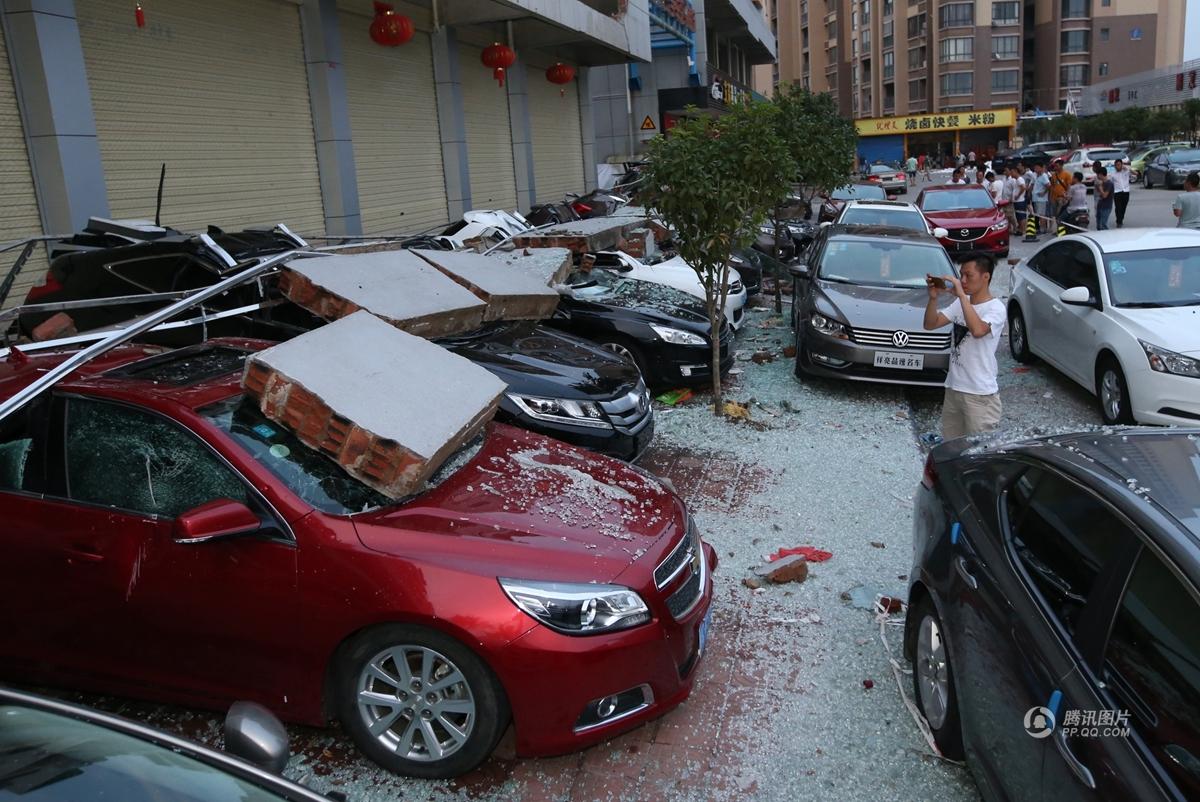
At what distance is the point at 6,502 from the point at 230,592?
1134 mm

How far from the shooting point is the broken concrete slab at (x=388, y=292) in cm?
575

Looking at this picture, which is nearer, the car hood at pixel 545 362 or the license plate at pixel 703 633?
the license plate at pixel 703 633

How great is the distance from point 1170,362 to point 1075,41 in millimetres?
95578

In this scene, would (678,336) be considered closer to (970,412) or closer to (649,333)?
(649,333)

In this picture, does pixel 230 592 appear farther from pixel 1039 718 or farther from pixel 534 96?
pixel 534 96

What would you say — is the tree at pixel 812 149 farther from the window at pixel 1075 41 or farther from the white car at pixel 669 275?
the window at pixel 1075 41

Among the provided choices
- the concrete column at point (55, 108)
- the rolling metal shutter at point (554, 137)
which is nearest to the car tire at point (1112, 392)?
the concrete column at point (55, 108)

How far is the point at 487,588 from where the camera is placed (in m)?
3.24

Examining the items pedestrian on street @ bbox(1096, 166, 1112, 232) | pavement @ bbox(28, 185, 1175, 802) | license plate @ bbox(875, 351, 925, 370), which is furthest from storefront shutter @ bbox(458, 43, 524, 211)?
pedestrian on street @ bbox(1096, 166, 1112, 232)

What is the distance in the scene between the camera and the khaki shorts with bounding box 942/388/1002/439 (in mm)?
5992

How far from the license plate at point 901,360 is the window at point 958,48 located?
83375mm

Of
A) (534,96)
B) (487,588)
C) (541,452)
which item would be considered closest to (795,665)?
(541,452)

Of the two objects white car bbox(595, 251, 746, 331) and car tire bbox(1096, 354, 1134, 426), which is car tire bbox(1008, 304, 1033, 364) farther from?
white car bbox(595, 251, 746, 331)

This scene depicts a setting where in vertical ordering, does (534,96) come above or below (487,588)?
above
